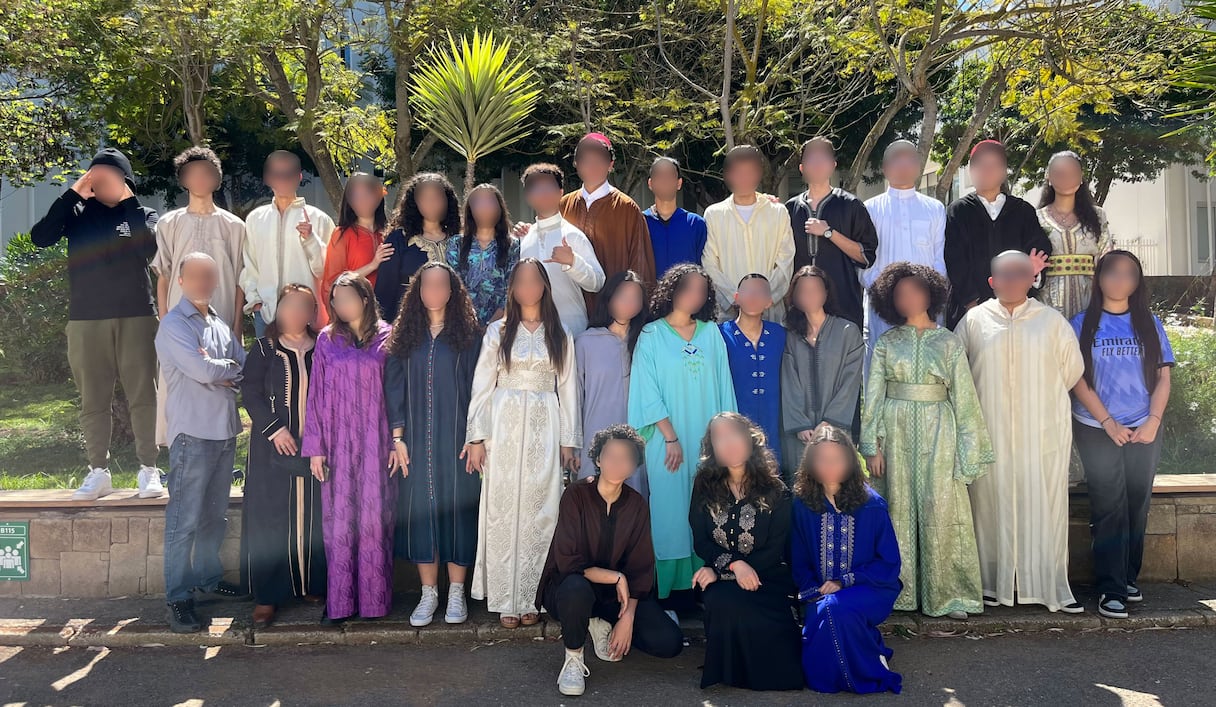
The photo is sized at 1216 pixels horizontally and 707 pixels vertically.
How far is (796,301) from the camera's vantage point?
5133 mm

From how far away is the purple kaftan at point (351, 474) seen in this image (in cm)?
495

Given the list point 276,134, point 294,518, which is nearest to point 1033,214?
point 294,518

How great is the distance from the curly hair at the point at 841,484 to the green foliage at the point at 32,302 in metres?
8.54

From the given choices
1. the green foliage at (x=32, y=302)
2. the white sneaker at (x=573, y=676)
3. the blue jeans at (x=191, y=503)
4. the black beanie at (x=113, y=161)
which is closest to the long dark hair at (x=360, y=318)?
the blue jeans at (x=191, y=503)

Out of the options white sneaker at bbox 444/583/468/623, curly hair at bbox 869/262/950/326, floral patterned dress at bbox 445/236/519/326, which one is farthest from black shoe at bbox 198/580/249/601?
curly hair at bbox 869/262/950/326

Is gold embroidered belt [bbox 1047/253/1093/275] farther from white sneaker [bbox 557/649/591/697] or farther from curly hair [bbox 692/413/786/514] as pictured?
white sneaker [bbox 557/649/591/697]

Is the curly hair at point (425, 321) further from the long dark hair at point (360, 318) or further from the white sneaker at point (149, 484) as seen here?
the white sneaker at point (149, 484)

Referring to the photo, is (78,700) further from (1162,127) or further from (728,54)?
(1162,127)

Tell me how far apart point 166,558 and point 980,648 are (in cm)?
409

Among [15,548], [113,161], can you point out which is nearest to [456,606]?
[15,548]

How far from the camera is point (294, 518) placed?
198 inches

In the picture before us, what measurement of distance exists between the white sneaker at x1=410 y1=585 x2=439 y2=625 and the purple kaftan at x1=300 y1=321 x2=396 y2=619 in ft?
0.60

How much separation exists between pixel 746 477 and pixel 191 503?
2.86m

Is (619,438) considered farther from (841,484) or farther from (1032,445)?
(1032,445)
